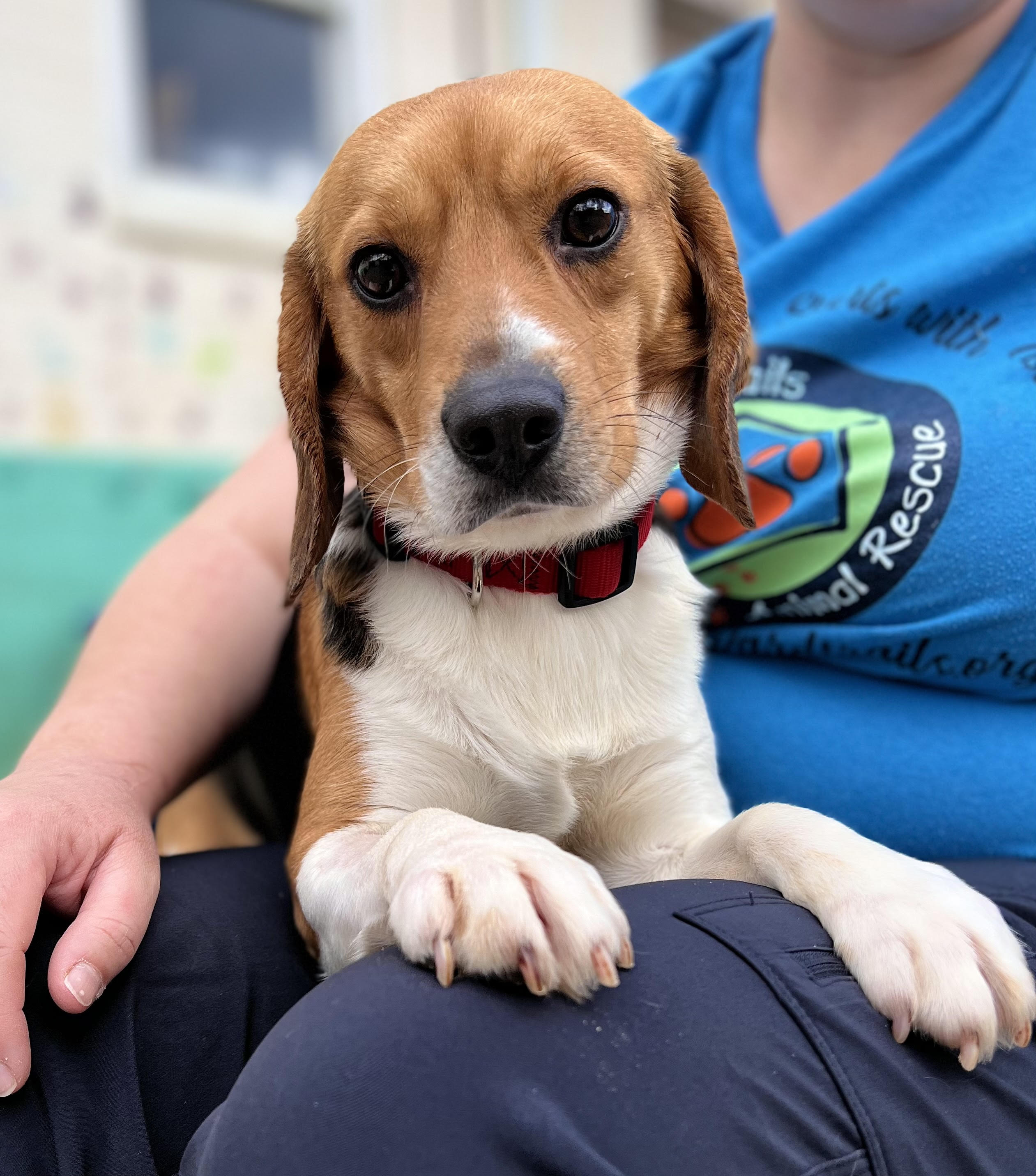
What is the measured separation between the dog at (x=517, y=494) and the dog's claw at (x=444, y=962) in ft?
0.61

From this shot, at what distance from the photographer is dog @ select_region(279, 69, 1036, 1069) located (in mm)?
1151

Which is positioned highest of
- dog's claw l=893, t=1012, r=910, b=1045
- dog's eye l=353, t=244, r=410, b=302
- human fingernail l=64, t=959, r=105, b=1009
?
dog's eye l=353, t=244, r=410, b=302

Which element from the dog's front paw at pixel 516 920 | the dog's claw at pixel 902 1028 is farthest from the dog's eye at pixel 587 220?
the dog's claw at pixel 902 1028

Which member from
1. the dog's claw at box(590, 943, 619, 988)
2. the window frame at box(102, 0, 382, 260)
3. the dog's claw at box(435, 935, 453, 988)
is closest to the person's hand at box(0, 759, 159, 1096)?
the dog's claw at box(435, 935, 453, 988)

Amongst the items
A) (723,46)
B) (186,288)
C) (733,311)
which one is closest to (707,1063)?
(733,311)

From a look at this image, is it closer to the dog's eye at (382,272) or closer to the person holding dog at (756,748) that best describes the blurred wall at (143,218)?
the person holding dog at (756,748)

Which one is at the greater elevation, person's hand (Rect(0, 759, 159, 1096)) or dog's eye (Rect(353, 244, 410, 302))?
dog's eye (Rect(353, 244, 410, 302))

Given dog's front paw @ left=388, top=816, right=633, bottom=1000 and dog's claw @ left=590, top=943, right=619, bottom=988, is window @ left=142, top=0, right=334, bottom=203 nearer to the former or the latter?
dog's front paw @ left=388, top=816, right=633, bottom=1000

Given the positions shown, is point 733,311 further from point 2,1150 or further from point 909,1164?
point 2,1150

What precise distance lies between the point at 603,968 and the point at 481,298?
2.38 feet

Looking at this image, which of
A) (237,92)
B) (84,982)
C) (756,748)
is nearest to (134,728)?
(84,982)

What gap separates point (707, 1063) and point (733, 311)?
882 mm

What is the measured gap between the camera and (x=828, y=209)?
1.61m

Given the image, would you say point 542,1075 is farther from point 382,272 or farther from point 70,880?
point 382,272
